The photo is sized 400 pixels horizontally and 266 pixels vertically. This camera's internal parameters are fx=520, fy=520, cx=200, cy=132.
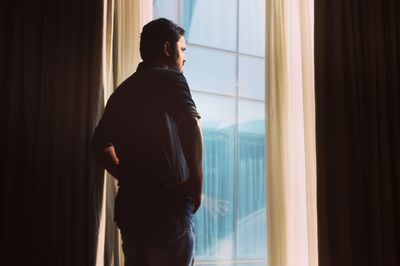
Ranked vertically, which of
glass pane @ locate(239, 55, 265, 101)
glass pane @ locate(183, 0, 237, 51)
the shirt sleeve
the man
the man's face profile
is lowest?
the man

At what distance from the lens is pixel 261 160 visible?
8.54ft

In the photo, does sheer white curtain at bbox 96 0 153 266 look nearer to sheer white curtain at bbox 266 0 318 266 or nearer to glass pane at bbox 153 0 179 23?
glass pane at bbox 153 0 179 23

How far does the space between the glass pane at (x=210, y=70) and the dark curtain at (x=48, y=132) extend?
582 mm

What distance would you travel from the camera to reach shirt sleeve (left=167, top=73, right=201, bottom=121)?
62.9 inches

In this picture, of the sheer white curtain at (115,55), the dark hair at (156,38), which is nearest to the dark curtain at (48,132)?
the sheer white curtain at (115,55)

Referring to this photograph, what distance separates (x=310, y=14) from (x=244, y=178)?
0.91 metres

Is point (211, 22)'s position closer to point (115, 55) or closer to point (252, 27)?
point (252, 27)

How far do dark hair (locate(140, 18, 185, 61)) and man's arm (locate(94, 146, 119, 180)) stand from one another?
0.35 meters

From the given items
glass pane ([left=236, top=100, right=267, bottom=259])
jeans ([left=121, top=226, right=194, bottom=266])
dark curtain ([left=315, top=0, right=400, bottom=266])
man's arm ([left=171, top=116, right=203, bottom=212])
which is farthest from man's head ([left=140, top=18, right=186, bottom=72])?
dark curtain ([left=315, top=0, right=400, bottom=266])

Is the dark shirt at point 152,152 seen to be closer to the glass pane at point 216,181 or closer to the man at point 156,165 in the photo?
the man at point 156,165

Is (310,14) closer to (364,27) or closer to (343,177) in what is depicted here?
(364,27)

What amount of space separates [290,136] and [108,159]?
1.04m

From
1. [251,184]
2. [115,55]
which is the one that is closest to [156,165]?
[115,55]

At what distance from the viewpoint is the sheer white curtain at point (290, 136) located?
243cm
